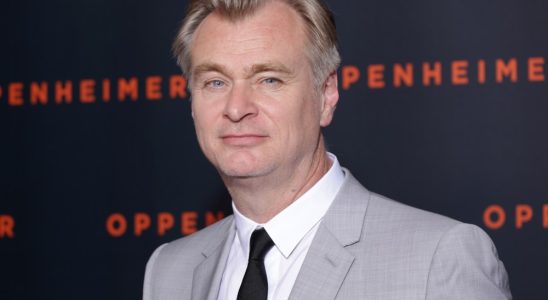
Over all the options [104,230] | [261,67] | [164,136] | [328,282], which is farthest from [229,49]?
[104,230]

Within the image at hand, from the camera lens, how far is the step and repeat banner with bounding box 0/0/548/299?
2.41 metres

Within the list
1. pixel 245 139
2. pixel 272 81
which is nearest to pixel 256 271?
pixel 245 139

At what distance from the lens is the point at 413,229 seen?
159 cm

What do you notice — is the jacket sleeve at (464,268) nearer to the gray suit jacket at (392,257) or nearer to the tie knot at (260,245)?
the gray suit jacket at (392,257)

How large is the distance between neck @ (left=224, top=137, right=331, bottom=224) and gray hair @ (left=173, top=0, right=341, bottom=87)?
0.19 metres

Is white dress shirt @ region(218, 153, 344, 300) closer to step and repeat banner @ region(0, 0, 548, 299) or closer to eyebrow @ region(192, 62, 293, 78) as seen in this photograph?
Result: eyebrow @ region(192, 62, 293, 78)

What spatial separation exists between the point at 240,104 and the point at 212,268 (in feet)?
1.49

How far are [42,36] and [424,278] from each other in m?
1.88

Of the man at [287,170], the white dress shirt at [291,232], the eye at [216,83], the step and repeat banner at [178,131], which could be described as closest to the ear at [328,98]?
the man at [287,170]

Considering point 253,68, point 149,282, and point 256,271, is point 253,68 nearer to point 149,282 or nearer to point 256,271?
point 256,271

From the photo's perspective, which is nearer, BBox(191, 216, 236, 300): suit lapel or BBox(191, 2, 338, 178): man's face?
BBox(191, 2, 338, 178): man's face

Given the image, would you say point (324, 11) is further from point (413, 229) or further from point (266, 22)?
point (413, 229)

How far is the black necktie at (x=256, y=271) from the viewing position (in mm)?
1668

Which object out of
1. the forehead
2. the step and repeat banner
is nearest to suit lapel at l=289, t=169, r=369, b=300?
the forehead
